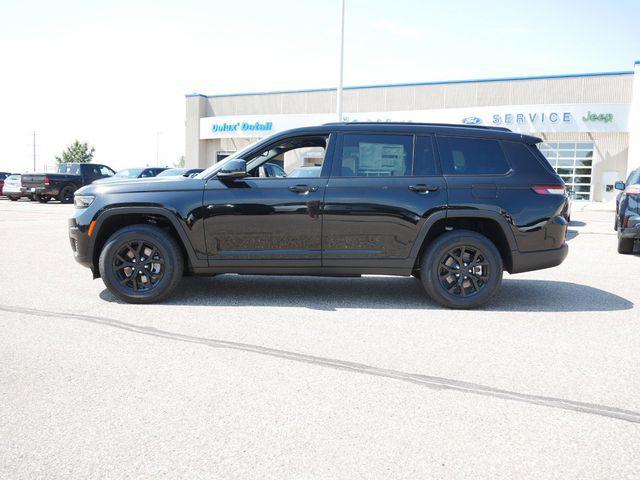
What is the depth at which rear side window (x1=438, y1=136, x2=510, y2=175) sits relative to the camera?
569 cm

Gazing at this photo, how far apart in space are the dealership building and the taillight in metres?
26.7

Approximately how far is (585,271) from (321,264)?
4570mm

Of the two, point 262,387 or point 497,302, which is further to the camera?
point 497,302

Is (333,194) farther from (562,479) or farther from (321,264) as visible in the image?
(562,479)

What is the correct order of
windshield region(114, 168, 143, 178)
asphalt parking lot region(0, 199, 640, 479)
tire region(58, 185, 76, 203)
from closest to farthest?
1. asphalt parking lot region(0, 199, 640, 479)
2. windshield region(114, 168, 143, 178)
3. tire region(58, 185, 76, 203)

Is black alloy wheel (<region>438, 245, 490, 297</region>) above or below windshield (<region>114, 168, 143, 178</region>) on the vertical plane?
below

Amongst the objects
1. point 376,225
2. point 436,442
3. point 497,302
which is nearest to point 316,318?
point 376,225

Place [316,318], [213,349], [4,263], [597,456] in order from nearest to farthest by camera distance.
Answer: [597,456], [213,349], [316,318], [4,263]

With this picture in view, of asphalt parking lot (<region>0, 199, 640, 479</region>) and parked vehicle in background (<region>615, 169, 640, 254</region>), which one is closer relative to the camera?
asphalt parking lot (<region>0, 199, 640, 479</region>)

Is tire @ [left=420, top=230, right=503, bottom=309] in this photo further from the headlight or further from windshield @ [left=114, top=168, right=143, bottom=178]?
windshield @ [left=114, top=168, right=143, bottom=178]

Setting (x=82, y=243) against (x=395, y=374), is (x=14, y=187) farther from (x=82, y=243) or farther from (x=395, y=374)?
(x=395, y=374)

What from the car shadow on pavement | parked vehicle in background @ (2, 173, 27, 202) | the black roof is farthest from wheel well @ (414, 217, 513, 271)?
parked vehicle in background @ (2, 173, 27, 202)

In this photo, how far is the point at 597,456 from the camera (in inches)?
102

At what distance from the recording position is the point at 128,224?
580 cm
